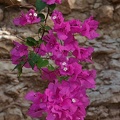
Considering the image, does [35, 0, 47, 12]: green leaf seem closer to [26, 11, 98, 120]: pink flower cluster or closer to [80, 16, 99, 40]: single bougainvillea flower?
[26, 11, 98, 120]: pink flower cluster

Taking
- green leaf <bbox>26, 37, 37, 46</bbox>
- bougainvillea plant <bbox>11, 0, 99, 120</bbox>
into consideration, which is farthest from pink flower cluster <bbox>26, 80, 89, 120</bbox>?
green leaf <bbox>26, 37, 37, 46</bbox>

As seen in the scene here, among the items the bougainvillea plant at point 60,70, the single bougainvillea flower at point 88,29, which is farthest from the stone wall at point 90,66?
the single bougainvillea flower at point 88,29

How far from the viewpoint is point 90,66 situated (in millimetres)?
1769

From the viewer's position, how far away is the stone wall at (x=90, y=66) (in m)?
1.57

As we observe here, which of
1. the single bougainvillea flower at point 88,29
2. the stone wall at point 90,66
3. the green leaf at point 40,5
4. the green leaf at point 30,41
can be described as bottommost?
the stone wall at point 90,66

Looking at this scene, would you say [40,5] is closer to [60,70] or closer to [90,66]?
[60,70]

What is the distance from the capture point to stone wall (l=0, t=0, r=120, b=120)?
61.9 inches

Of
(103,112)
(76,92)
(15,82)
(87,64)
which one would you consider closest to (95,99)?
(103,112)

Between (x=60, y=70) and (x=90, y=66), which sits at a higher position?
(x=60, y=70)

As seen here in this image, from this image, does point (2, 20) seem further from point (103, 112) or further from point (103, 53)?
point (103, 112)

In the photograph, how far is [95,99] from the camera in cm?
167

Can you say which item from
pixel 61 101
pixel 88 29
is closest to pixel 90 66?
pixel 88 29

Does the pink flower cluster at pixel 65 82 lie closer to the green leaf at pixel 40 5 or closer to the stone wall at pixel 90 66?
the green leaf at pixel 40 5

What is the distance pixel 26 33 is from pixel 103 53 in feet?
1.71
